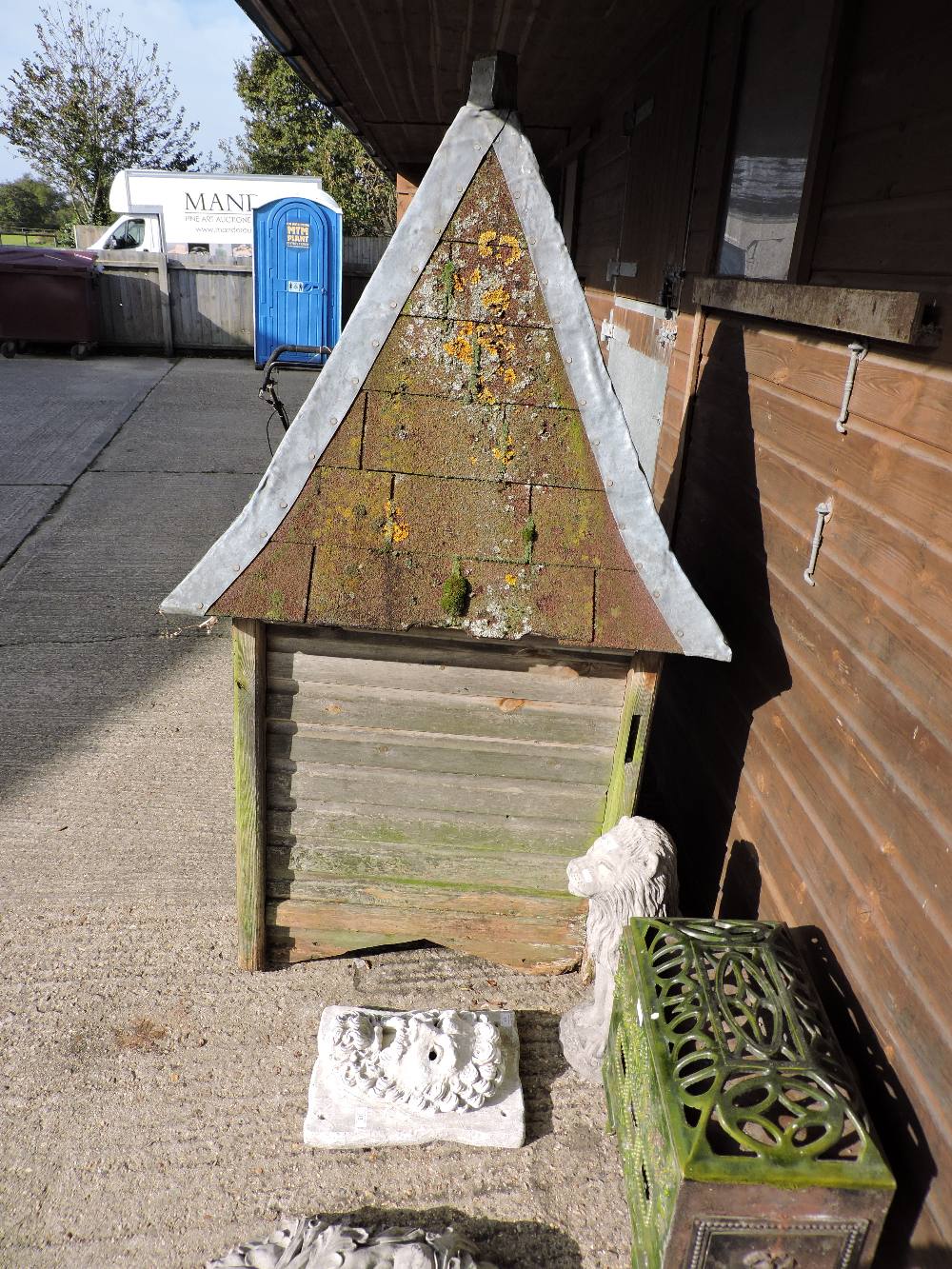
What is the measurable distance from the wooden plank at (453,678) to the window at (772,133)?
1634mm

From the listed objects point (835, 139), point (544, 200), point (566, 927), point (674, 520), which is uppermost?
point (835, 139)

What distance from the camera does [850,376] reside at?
2.64 metres

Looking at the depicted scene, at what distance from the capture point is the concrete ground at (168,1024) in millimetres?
2674

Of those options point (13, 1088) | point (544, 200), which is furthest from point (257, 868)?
point (544, 200)

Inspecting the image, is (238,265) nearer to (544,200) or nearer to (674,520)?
(674,520)

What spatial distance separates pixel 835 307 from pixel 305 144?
2838 centimetres

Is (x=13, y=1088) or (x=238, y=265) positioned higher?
(x=238, y=265)

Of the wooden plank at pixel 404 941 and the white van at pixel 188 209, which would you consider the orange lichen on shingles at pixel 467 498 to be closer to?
the wooden plank at pixel 404 941

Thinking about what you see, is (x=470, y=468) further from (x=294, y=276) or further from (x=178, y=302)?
(x=178, y=302)

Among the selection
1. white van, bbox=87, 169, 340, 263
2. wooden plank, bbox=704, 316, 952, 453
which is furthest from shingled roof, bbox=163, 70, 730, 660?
white van, bbox=87, 169, 340, 263

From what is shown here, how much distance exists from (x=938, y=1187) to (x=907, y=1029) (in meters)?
0.33

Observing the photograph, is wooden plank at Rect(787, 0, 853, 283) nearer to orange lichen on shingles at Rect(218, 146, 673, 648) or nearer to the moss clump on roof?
orange lichen on shingles at Rect(218, 146, 673, 648)

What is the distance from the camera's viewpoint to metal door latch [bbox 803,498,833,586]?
2771 millimetres

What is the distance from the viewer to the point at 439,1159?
9.37 feet
